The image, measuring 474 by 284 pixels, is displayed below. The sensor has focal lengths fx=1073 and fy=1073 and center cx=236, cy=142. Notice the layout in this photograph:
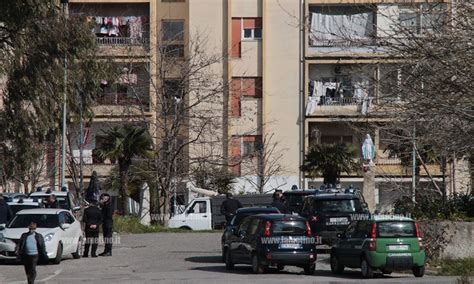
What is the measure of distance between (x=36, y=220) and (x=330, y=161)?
24.0 meters

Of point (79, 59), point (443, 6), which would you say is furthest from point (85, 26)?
point (443, 6)

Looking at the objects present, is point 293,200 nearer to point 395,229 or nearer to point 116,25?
point 395,229

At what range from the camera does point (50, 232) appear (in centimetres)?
3175

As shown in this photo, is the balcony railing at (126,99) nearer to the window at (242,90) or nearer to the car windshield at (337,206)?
the window at (242,90)

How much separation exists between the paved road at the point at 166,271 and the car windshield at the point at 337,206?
5.10ft

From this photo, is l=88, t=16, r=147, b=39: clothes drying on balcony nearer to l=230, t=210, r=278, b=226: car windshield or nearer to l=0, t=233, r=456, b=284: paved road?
l=0, t=233, r=456, b=284: paved road

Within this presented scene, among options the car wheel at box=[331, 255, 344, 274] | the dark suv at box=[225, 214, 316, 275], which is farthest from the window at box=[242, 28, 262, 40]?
the car wheel at box=[331, 255, 344, 274]

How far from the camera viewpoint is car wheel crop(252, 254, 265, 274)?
1111 inches

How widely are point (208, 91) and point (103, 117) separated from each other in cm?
626

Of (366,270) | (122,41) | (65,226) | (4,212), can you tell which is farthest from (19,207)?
(122,41)

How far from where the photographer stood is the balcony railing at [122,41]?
56519mm

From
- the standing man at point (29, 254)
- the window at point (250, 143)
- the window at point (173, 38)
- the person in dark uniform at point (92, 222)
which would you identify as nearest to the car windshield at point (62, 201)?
the person in dark uniform at point (92, 222)

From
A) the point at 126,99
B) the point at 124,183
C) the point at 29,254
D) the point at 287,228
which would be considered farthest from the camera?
the point at 126,99

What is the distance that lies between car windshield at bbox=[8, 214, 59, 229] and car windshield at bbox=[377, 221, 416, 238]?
10.5 metres
